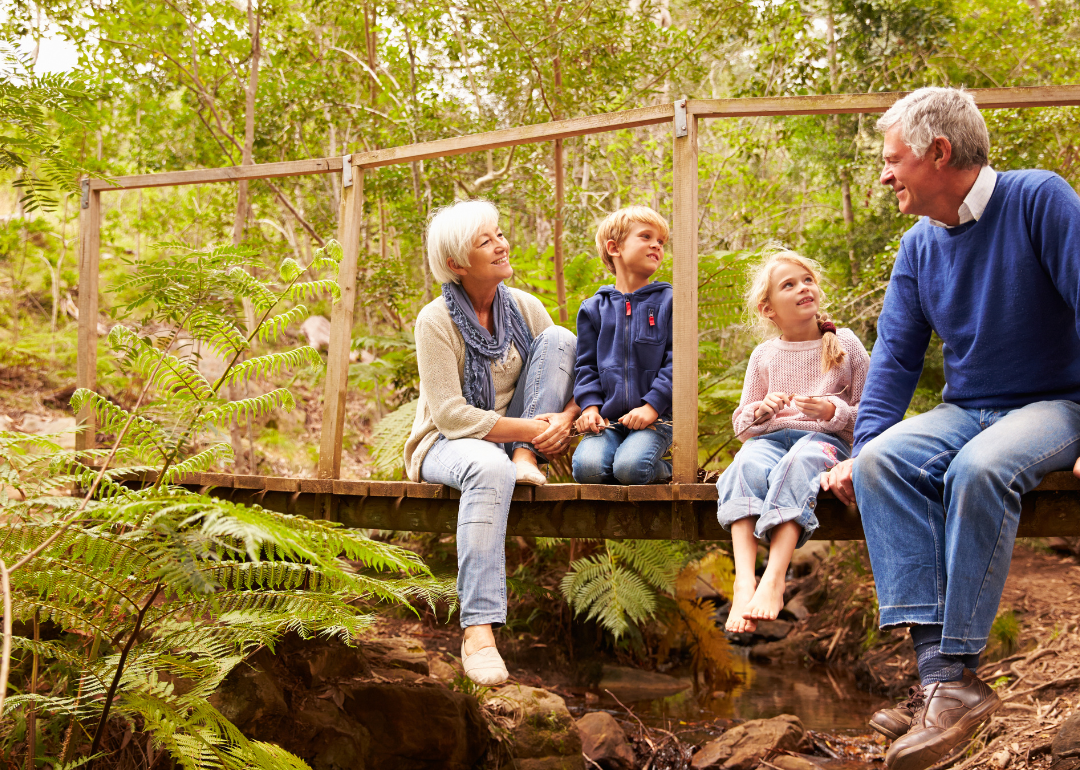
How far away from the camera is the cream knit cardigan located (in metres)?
3.09

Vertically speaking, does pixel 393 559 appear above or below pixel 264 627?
above

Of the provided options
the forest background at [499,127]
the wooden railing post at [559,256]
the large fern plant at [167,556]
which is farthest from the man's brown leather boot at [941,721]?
the wooden railing post at [559,256]

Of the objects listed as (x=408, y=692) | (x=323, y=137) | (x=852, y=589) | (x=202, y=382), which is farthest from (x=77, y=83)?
(x=852, y=589)

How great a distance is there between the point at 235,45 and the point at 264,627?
5.36 m

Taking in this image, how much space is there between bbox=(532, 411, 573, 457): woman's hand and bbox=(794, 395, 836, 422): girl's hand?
88cm

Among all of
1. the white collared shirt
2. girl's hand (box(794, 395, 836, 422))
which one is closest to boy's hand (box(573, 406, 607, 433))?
girl's hand (box(794, 395, 836, 422))

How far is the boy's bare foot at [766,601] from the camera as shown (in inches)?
92.0

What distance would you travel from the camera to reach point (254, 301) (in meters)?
2.67

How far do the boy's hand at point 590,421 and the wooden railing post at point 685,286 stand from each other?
32 cm

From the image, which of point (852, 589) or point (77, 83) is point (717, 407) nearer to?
point (852, 589)

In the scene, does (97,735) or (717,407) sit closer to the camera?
(97,735)

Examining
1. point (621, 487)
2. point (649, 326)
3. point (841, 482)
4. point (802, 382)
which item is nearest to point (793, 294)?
point (802, 382)

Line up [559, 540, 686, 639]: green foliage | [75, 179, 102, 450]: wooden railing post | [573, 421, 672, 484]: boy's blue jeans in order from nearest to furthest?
[573, 421, 672, 484]: boy's blue jeans < [75, 179, 102, 450]: wooden railing post < [559, 540, 686, 639]: green foliage

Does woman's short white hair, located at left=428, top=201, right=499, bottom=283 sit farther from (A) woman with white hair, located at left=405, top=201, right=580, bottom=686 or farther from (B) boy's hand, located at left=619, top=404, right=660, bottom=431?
(B) boy's hand, located at left=619, top=404, right=660, bottom=431
